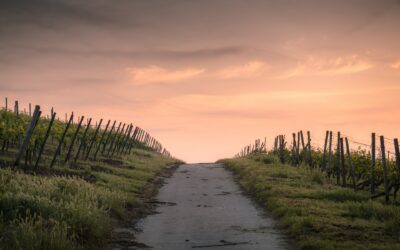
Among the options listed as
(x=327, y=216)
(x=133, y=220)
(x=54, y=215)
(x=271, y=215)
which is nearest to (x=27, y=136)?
(x=133, y=220)

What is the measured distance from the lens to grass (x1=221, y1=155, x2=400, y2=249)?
10.2 m

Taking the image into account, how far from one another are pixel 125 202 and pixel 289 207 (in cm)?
541

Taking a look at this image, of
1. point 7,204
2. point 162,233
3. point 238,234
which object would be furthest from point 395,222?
point 7,204

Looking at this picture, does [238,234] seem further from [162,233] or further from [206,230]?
[162,233]

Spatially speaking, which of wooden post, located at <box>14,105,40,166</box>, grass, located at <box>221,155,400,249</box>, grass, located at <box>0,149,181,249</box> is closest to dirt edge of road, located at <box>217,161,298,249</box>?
grass, located at <box>221,155,400,249</box>

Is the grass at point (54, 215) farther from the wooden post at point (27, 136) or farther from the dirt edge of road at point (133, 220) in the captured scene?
the wooden post at point (27, 136)

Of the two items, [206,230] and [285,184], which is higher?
[285,184]

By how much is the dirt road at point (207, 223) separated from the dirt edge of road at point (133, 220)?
243 millimetres

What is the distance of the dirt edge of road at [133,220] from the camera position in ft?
33.8

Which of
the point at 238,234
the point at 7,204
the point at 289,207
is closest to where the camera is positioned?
the point at 7,204

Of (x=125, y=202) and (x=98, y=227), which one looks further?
(x=125, y=202)

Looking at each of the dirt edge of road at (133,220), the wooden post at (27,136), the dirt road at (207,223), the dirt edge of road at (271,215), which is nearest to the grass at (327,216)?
the dirt edge of road at (271,215)

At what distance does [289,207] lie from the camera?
543 inches

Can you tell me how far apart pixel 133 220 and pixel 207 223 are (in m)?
2.28
